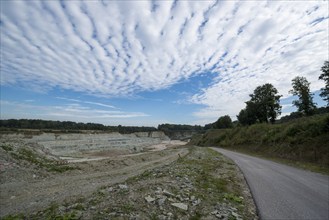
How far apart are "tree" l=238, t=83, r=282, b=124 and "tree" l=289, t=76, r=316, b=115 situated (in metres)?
10.6

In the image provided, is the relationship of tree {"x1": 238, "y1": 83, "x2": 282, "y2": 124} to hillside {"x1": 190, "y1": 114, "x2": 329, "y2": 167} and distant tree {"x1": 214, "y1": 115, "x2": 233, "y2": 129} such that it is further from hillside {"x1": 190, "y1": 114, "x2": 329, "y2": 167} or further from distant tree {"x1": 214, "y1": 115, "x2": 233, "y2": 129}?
hillside {"x1": 190, "y1": 114, "x2": 329, "y2": 167}

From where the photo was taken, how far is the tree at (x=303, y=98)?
180 feet

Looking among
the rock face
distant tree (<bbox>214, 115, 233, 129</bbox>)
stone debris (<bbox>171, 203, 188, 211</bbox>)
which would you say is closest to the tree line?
distant tree (<bbox>214, 115, 233, 129</bbox>)

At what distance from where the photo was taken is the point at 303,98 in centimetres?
5538

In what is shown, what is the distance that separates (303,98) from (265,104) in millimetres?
13281

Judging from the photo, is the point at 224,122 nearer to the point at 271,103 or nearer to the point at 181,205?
the point at 271,103

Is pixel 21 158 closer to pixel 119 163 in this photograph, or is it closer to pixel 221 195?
pixel 119 163

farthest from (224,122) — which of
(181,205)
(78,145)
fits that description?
(181,205)

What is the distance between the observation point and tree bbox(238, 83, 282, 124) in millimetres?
67438

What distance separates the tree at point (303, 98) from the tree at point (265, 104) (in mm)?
10628

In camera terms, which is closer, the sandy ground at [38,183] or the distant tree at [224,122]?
the sandy ground at [38,183]

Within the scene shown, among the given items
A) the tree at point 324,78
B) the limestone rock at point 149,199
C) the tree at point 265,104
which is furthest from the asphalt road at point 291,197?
the tree at point 265,104

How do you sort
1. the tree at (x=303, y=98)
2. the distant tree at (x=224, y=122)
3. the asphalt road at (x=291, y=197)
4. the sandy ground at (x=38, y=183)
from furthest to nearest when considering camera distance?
the distant tree at (x=224, y=122) → the tree at (x=303, y=98) → the sandy ground at (x=38, y=183) → the asphalt road at (x=291, y=197)

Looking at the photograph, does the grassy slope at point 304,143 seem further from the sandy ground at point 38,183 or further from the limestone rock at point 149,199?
the sandy ground at point 38,183
